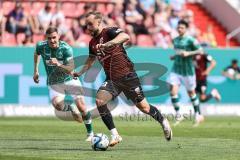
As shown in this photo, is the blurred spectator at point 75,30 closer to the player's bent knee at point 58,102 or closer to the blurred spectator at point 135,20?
the blurred spectator at point 135,20

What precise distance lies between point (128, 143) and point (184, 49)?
23.9 ft

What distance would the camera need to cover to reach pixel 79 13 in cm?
3131

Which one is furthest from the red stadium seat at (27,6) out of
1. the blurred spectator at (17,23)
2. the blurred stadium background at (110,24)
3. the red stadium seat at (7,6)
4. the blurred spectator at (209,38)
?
the blurred spectator at (209,38)

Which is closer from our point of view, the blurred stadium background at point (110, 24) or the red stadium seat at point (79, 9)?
the blurred stadium background at point (110, 24)

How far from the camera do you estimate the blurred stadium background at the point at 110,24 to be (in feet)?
89.4

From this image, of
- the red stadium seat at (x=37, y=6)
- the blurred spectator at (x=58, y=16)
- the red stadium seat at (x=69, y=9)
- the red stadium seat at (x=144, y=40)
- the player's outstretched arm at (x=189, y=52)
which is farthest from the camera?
the red stadium seat at (x=69, y=9)

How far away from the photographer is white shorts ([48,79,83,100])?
17.7 m

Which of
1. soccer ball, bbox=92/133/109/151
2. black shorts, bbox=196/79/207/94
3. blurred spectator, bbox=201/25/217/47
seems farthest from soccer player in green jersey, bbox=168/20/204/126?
blurred spectator, bbox=201/25/217/47

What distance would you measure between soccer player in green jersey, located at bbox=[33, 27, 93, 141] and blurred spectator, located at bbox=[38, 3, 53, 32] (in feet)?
37.8

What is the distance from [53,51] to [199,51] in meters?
6.31

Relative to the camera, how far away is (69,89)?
1797 centimetres

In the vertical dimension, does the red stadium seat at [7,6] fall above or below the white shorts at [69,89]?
below

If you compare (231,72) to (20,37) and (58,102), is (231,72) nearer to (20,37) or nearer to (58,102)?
(20,37)

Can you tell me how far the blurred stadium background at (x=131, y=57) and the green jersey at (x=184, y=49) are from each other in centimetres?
160
